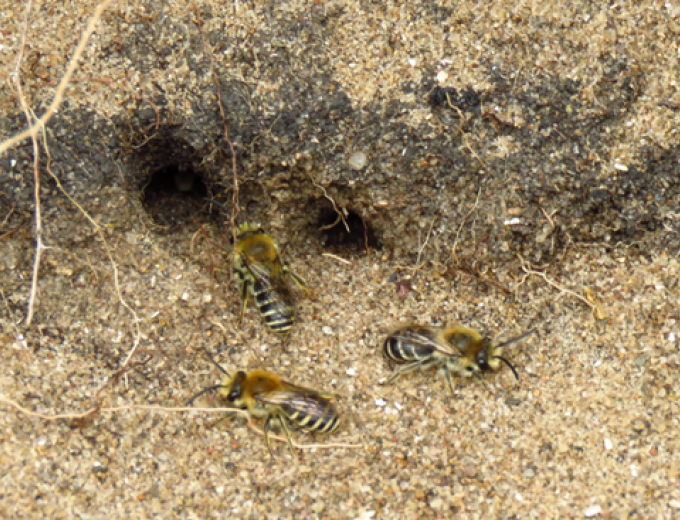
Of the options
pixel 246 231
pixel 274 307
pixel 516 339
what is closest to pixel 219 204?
pixel 246 231

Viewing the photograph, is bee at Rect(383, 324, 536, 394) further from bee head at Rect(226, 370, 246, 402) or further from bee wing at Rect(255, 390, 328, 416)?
bee head at Rect(226, 370, 246, 402)

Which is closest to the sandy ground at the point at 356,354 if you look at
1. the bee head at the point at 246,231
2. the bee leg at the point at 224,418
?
the bee leg at the point at 224,418

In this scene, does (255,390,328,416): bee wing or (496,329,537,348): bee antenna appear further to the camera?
(496,329,537,348): bee antenna

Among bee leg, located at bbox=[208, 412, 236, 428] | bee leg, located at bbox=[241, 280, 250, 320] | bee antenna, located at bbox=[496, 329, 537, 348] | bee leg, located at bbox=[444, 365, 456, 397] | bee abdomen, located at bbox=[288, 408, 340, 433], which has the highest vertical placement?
bee antenna, located at bbox=[496, 329, 537, 348]

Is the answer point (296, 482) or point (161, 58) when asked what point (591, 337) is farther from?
point (161, 58)

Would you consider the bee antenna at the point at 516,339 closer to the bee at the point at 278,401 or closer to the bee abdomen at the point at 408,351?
the bee abdomen at the point at 408,351

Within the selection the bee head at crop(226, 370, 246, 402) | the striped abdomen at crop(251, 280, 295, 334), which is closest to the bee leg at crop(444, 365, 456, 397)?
the striped abdomen at crop(251, 280, 295, 334)

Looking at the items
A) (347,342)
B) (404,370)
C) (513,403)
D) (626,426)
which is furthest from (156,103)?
(626,426)
